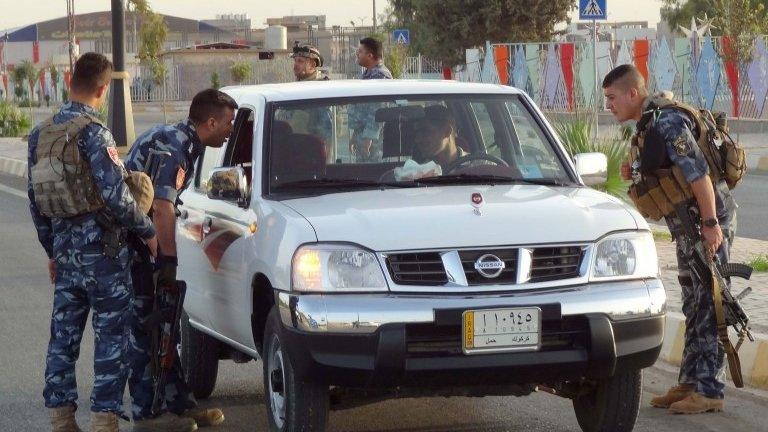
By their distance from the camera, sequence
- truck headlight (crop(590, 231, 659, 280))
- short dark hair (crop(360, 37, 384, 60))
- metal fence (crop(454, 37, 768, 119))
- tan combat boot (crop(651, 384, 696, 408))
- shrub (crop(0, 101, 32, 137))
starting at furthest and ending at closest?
shrub (crop(0, 101, 32, 137)) → metal fence (crop(454, 37, 768, 119)) → short dark hair (crop(360, 37, 384, 60)) → tan combat boot (crop(651, 384, 696, 408)) → truck headlight (crop(590, 231, 659, 280))

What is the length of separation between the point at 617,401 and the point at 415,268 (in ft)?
3.46

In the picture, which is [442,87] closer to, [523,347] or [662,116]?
[662,116]

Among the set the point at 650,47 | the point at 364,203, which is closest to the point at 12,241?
the point at 364,203

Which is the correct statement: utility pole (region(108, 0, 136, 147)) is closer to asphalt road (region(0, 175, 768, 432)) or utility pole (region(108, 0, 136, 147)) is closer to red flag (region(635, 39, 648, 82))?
red flag (region(635, 39, 648, 82))

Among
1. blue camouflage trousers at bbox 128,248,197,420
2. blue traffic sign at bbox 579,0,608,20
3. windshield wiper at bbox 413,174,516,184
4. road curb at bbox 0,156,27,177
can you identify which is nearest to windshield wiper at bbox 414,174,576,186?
windshield wiper at bbox 413,174,516,184

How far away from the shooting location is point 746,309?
910cm

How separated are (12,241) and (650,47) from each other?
75.5 feet

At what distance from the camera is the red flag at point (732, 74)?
98.9 feet

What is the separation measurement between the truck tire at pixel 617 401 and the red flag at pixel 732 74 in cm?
2473

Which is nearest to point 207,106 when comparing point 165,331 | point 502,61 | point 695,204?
point 165,331

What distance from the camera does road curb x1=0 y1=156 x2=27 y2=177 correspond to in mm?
27019

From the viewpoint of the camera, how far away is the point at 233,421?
7.14 m

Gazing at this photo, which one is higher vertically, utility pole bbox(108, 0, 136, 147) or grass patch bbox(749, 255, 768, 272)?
utility pole bbox(108, 0, 136, 147)

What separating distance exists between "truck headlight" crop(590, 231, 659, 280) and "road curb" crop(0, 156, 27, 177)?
2157cm
